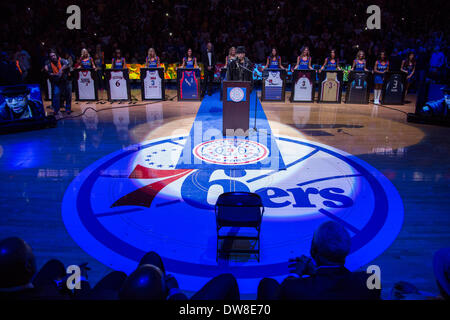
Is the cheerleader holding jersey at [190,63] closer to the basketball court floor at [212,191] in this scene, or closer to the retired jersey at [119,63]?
the retired jersey at [119,63]

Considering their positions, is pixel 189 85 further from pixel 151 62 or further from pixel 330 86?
pixel 330 86

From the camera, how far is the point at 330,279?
5.90 feet

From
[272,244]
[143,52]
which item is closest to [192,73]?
[143,52]

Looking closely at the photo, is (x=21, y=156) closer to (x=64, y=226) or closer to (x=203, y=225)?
(x=64, y=226)

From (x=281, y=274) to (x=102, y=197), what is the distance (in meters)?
2.51

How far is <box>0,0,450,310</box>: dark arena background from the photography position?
6.77 ft

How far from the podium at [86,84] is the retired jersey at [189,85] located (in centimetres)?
258

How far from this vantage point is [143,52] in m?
13.8

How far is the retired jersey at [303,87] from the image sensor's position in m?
10.5

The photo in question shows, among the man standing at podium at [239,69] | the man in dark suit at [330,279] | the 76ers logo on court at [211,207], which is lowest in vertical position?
the 76ers logo on court at [211,207]

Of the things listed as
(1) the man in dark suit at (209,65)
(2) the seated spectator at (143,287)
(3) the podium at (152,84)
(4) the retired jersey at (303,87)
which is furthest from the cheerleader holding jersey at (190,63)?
(2) the seated spectator at (143,287)

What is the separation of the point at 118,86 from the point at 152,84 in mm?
1013

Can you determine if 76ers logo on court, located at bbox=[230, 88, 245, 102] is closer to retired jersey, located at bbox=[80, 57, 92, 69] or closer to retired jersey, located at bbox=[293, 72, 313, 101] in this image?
retired jersey, located at bbox=[293, 72, 313, 101]

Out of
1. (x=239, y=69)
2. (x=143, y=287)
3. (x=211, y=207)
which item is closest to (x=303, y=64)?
(x=239, y=69)
